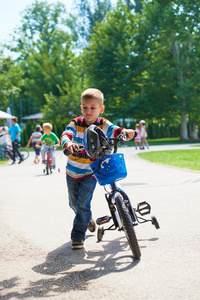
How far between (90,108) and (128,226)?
4.10 feet

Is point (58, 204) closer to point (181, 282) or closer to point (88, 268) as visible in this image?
point (88, 268)

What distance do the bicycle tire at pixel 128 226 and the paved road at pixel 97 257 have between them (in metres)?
0.10

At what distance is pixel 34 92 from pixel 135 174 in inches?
1995

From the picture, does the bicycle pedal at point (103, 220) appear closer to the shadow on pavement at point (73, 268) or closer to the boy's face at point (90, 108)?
the shadow on pavement at point (73, 268)

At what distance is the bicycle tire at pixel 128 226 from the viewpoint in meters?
4.12

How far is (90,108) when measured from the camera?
4.58 metres

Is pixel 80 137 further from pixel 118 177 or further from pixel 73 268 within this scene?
pixel 73 268

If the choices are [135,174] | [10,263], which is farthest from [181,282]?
[135,174]

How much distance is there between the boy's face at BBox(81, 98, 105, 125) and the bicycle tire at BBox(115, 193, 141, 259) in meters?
0.92

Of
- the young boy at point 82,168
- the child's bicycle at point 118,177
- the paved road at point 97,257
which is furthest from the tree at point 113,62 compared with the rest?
the child's bicycle at point 118,177

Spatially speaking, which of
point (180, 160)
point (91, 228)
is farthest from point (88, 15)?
point (91, 228)

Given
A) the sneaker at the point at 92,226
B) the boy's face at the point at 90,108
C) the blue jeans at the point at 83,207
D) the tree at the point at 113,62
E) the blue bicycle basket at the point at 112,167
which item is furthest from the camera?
the tree at the point at 113,62

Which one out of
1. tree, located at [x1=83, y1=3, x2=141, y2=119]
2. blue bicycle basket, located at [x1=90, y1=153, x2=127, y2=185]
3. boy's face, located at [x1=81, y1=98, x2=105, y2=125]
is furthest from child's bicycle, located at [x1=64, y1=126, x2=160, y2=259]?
tree, located at [x1=83, y1=3, x2=141, y2=119]

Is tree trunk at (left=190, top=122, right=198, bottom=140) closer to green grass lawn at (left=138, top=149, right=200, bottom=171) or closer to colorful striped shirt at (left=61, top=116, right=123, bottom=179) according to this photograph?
green grass lawn at (left=138, top=149, right=200, bottom=171)
